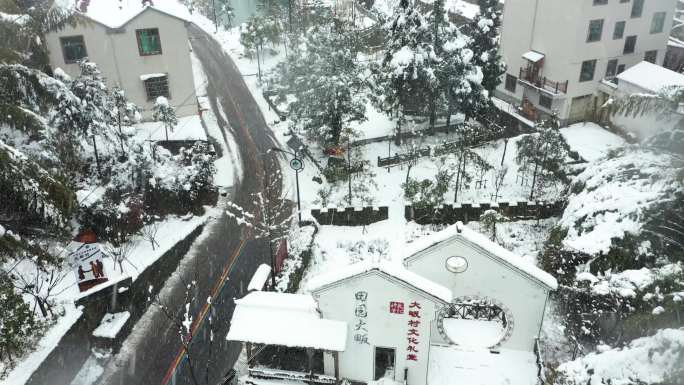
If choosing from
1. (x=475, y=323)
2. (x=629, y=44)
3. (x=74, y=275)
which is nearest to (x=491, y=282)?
(x=475, y=323)

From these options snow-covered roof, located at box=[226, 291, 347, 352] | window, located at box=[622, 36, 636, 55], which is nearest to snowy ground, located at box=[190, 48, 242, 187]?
snow-covered roof, located at box=[226, 291, 347, 352]

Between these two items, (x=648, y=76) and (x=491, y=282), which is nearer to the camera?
(x=491, y=282)

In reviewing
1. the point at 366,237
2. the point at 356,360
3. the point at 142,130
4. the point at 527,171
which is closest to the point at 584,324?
the point at 356,360

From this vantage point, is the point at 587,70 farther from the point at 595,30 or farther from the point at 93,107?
the point at 93,107

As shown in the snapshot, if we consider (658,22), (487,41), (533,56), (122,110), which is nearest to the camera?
(122,110)

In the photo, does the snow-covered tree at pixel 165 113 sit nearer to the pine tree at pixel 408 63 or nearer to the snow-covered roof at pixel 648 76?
the pine tree at pixel 408 63

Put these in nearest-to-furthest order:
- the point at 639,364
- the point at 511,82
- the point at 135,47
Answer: the point at 639,364 → the point at 135,47 → the point at 511,82

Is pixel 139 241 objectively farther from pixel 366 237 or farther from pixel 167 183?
pixel 366 237
